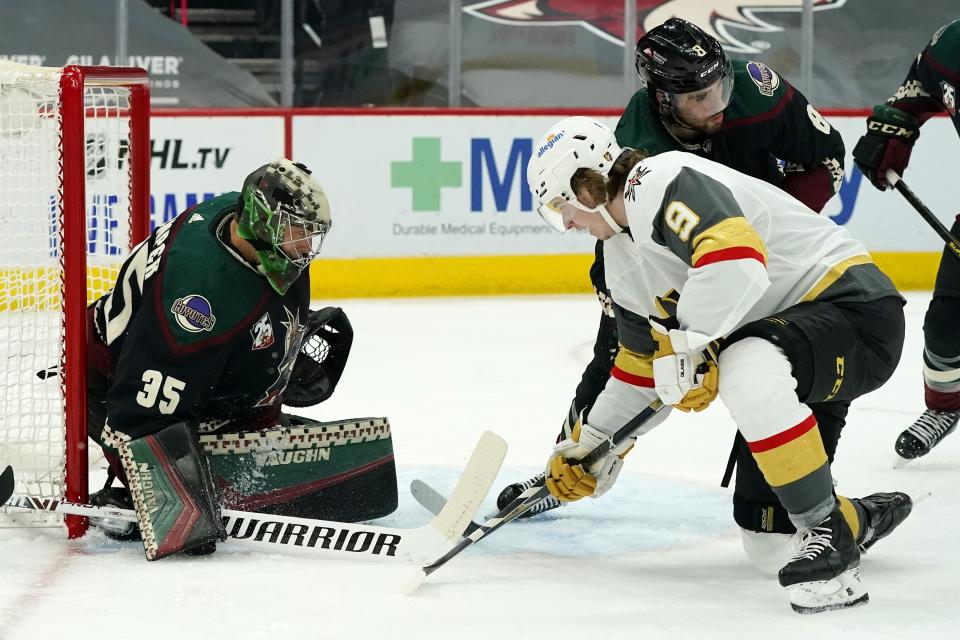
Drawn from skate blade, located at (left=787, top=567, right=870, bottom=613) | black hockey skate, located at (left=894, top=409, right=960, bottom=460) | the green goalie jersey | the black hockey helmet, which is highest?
the black hockey helmet

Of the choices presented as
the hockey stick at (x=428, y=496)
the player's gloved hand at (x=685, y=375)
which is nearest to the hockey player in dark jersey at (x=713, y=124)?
the hockey stick at (x=428, y=496)

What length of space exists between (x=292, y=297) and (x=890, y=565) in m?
1.20

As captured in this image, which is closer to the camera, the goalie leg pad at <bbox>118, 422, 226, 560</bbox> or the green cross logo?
the goalie leg pad at <bbox>118, 422, 226, 560</bbox>

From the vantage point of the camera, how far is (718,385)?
2.12 metres

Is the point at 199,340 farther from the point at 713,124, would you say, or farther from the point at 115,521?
the point at 713,124

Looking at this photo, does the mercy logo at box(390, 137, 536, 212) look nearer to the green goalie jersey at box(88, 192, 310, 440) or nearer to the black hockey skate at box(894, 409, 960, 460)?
the black hockey skate at box(894, 409, 960, 460)

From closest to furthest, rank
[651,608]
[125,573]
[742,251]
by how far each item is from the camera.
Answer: [742,251], [651,608], [125,573]

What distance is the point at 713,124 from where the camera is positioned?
2.70 metres

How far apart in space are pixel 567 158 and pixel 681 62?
0.48 metres

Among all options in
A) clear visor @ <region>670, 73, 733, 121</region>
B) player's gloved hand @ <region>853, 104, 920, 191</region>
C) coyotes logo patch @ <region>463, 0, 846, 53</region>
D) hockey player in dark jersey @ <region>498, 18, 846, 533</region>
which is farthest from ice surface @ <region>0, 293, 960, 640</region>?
coyotes logo patch @ <region>463, 0, 846, 53</region>

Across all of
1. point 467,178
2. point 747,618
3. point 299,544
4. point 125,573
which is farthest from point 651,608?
point 467,178

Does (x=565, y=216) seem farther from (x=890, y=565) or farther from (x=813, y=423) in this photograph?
(x=890, y=565)

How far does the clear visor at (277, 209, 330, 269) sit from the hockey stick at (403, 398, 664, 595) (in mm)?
566

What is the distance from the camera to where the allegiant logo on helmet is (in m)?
2.20
